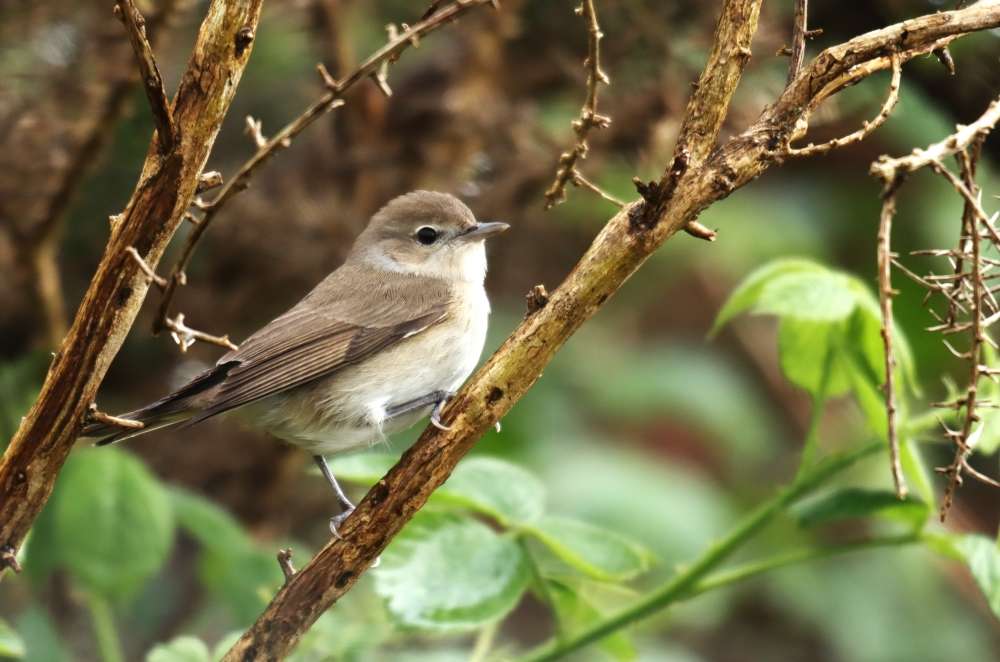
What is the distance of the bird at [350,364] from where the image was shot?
3053 millimetres

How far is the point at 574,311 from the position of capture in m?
2.00

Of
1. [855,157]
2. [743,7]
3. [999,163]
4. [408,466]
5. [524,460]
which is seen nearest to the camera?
[743,7]

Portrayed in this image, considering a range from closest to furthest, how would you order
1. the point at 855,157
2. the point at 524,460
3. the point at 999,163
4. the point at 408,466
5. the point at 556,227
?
the point at 408,466, the point at 999,163, the point at 524,460, the point at 556,227, the point at 855,157

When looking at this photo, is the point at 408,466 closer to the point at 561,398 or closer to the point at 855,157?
the point at 561,398

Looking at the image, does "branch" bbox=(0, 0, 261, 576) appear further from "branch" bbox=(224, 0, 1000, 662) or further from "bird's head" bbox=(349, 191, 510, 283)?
"bird's head" bbox=(349, 191, 510, 283)

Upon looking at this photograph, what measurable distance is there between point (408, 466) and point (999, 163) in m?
2.67

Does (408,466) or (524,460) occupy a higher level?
(408,466)

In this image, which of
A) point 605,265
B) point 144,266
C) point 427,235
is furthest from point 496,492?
point 427,235

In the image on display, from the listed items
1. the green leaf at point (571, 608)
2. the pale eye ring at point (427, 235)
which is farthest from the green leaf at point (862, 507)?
the pale eye ring at point (427, 235)

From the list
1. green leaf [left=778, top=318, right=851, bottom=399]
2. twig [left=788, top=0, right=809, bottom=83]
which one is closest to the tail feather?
green leaf [left=778, top=318, right=851, bottom=399]

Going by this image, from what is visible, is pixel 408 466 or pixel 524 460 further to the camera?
pixel 524 460

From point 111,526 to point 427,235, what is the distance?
1529 millimetres

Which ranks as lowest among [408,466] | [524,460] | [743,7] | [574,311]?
[524,460]

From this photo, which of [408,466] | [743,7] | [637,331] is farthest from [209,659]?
[637,331]
